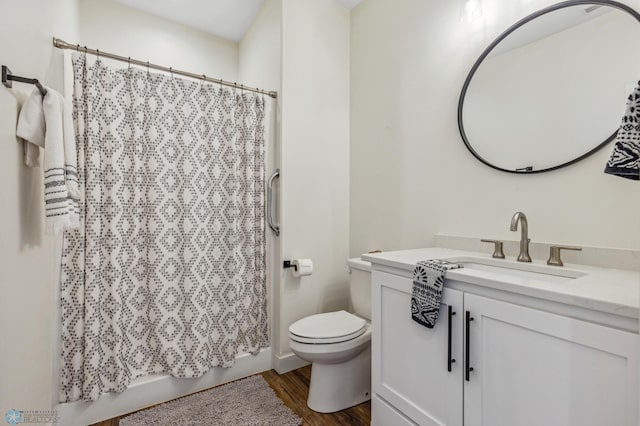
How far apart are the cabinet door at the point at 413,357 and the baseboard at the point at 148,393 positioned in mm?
999

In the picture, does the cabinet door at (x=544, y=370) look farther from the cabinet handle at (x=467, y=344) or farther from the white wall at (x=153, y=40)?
the white wall at (x=153, y=40)

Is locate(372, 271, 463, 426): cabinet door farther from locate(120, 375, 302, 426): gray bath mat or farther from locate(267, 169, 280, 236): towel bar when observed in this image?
locate(267, 169, 280, 236): towel bar

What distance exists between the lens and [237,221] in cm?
200

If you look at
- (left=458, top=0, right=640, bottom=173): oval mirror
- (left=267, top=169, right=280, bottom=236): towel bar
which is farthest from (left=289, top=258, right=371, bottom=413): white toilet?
(left=458, top=0, right=640, bottom=173): oval mirror

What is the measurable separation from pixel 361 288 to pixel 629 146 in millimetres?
1361

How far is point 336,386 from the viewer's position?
1695 mm

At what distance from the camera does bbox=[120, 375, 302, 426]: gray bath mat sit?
1.59m

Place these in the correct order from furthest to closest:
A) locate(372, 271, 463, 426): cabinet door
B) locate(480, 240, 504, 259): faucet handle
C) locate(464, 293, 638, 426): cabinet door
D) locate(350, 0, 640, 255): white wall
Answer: locate(480, 240, 504, 259): faucet handle, locate(350, 0, 640, 255): white wall, locate(372, 271, 463, 426): cabinet door, locate(464, 293, 638, 426): cabinet door

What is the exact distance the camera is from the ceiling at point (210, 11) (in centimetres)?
239

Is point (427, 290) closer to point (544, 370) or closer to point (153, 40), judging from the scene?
point (544, 370)

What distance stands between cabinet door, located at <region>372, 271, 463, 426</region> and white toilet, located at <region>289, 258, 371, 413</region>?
25 centimetres

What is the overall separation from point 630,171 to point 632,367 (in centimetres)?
65

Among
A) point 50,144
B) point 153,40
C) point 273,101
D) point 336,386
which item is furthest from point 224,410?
Answer: point 153,40

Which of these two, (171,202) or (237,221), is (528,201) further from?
(171,202)
